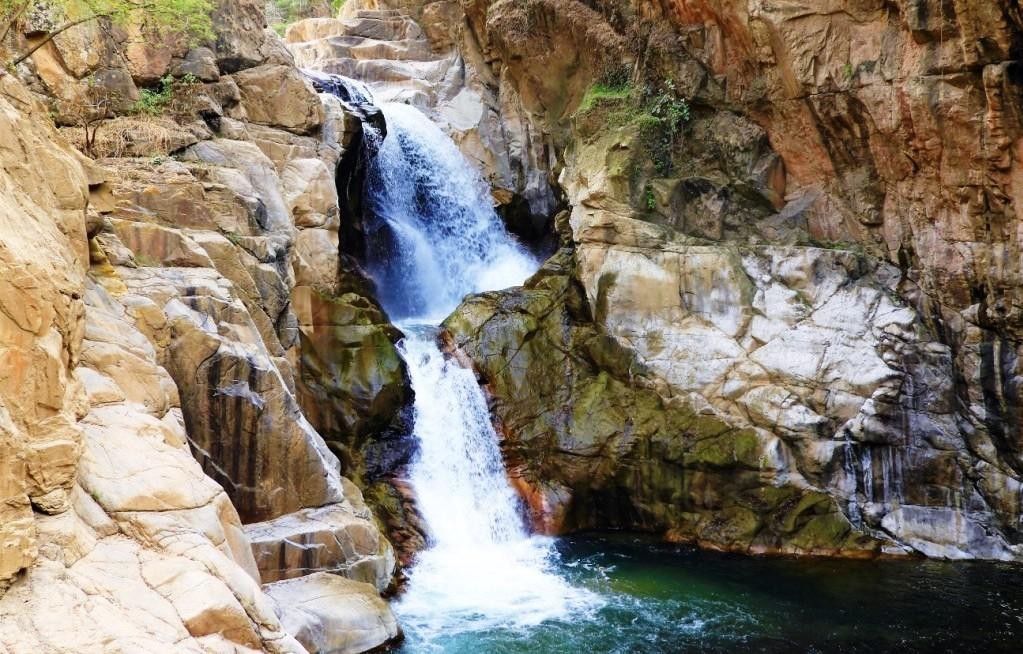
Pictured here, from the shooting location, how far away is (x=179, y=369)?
35.3 ft

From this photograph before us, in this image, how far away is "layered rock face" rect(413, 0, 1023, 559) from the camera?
1598 centimetres

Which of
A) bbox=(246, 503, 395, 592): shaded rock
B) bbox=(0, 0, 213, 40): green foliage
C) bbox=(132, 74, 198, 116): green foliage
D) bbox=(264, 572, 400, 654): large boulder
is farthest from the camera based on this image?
bbox=(132, 74, 198, 116): green foliage

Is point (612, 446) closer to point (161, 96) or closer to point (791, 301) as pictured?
point (791, 301)

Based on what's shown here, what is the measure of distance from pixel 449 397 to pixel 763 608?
738 cm

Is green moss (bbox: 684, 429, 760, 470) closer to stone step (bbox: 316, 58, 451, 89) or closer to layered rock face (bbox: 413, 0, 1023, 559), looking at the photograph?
layered rock face (bbox: 413, 0, 1023, 559)

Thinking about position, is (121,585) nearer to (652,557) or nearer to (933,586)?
(652,557)

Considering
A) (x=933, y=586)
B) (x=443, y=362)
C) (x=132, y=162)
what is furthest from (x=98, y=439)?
(x=933, y=586)

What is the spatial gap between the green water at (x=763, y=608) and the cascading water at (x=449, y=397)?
0.55 m

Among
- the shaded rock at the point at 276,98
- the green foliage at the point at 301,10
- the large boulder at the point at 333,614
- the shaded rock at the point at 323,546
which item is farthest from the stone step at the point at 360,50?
the large boulder at the point at 333,614

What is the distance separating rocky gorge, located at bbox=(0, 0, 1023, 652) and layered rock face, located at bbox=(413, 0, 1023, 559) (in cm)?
6

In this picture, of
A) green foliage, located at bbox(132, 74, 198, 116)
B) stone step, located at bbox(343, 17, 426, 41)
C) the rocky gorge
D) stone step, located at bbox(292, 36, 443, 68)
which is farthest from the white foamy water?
stone step, located at bbox(343, 17, 426, 41)

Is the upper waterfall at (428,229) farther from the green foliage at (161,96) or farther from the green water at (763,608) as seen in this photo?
the green water at (763,608)

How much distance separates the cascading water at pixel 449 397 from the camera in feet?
43.2

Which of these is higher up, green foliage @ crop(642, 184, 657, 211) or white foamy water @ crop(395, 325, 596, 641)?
green foliage @ crop(642, 184, 657, 211)
